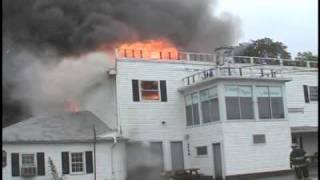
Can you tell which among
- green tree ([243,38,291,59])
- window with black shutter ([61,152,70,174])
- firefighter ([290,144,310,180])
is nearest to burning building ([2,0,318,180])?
window with black shutter ([61,152,70,174])

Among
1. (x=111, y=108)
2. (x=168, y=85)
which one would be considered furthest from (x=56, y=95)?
(x=168, y=85)

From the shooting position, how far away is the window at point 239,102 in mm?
27500

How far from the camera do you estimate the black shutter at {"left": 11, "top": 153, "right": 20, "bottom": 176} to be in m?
25.2

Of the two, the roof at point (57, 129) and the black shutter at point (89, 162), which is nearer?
the roof at point (57, 129)

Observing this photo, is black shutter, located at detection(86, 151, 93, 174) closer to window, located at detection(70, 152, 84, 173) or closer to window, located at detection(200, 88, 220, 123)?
window, located at detection(70, 152, 84, 173)

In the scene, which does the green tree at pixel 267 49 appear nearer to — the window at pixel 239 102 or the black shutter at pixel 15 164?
the window at pixel 239 102

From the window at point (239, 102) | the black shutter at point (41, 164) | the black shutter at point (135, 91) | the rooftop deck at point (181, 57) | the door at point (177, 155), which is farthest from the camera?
the rooftop deck at point (181, 57)

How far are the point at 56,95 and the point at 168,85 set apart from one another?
19.9 ft

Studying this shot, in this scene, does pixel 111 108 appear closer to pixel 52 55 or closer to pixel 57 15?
pixel 52 55

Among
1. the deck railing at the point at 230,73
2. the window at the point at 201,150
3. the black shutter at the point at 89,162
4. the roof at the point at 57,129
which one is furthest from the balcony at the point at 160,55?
the black shutter at the point at 89,162

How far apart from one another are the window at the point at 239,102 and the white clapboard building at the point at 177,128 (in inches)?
1.9

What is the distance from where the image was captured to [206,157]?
28250mm

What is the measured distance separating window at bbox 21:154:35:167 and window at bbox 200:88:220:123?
8759 millimetres

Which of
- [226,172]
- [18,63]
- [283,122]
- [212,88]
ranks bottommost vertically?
[226,172]
